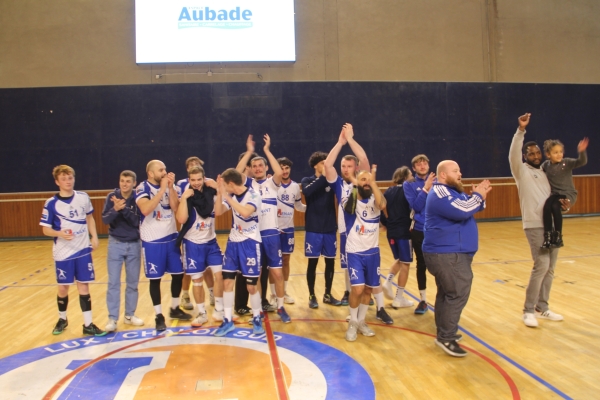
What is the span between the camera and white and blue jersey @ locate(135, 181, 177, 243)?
543 cm

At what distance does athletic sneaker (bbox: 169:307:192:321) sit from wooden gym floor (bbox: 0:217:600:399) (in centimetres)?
20

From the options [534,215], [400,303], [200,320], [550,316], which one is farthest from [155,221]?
[550,316]

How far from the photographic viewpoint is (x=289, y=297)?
6.77 metres

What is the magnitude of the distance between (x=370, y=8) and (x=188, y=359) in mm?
12588

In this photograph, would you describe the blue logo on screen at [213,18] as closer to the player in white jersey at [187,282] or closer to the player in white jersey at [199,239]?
the player in white jersey at [187,282]

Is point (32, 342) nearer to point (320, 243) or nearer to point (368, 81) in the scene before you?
point (320, 243)

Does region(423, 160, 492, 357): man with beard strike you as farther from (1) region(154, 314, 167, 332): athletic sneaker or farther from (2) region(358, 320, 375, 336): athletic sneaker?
(1) region(154, 314, 167, 332): athletic sneaker

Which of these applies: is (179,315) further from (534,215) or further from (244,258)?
(534,215)

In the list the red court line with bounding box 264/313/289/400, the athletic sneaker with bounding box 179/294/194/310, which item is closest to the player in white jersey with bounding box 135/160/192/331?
the athletic sneaker with bounding box 179/294/194/310

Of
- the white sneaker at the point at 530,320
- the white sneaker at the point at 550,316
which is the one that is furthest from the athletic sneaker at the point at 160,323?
the white sneaker at the point at 550,316

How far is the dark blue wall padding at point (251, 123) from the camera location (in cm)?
1365

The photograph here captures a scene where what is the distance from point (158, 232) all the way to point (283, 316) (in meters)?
1.68

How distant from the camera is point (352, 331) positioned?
5059 mm

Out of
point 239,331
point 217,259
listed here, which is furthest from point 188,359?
point 217,259
